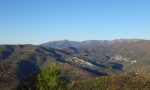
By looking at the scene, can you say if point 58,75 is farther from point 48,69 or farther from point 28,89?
point 28,89

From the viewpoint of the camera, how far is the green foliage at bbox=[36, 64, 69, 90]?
67.6m

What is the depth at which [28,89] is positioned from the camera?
68.9 m

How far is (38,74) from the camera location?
229 feet

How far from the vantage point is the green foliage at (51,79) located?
6762 cm

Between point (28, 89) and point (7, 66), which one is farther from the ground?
point (7, 66)

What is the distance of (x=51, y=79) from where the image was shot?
68.1 metres

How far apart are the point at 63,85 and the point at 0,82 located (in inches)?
524

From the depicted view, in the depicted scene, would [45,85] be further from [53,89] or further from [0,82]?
[0,82]

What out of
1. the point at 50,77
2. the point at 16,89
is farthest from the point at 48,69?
the point at 16,89

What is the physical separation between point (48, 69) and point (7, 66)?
8931 mm

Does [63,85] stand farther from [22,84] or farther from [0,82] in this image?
[0,82]

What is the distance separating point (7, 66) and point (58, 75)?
11250 millimetres

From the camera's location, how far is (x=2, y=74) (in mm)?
69500

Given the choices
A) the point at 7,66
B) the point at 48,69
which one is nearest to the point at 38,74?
the point at 48,69
